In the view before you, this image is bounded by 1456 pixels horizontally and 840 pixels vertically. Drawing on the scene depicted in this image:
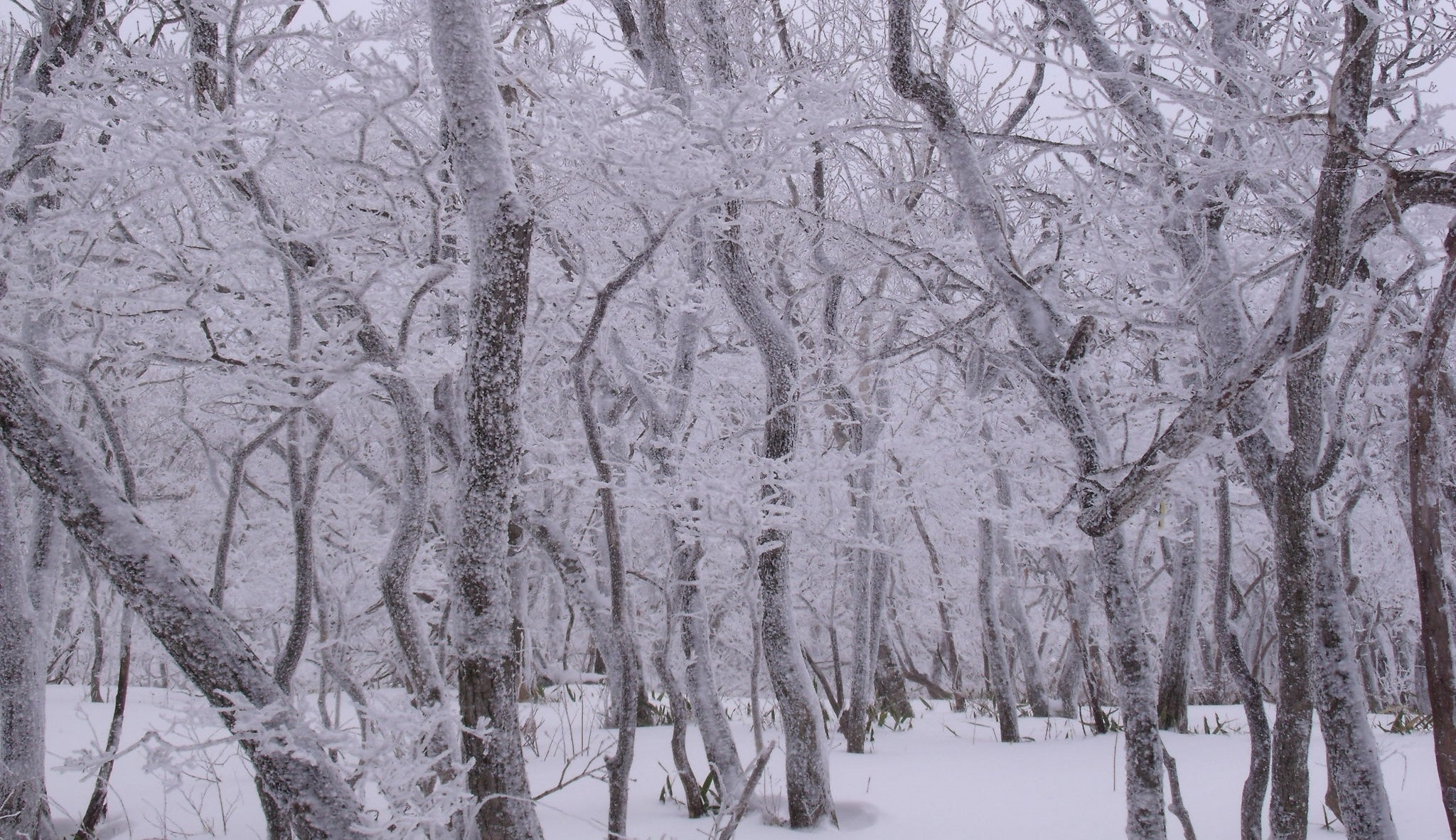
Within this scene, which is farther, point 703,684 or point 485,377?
point 703,684

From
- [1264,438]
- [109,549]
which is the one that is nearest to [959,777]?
[1264,438]

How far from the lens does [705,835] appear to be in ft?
16.9

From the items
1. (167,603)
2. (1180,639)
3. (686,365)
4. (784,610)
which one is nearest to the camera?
(167,603)

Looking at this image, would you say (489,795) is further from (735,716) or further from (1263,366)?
(735,716)

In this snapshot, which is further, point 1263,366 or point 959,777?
point 959,777

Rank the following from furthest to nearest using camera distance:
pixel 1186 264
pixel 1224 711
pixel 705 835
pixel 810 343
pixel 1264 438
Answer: pixel 1224 711, pixel 810 343, pixel 705 835, pixel 1186 264, pixel 1264 438

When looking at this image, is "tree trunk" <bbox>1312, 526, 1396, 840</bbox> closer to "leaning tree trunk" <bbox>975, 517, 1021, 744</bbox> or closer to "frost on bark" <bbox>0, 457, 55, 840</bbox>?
"leaning tree trunk" <bbox>975, 517, 1021, 744</bbox>

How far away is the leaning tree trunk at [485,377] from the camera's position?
293cm

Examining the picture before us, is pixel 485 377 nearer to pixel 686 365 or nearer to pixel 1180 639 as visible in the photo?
pixel 686 365

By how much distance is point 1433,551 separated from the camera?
1010 millimetres

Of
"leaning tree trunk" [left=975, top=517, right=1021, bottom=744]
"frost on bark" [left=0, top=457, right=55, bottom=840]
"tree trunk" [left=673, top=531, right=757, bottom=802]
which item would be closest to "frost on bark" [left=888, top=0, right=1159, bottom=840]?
"tree trunk" [left=673, top=531, right=757, bottom=802]

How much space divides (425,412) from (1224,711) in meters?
11.7

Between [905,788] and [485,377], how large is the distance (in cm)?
496

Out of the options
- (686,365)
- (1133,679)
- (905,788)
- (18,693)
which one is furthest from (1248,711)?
(18,693)
